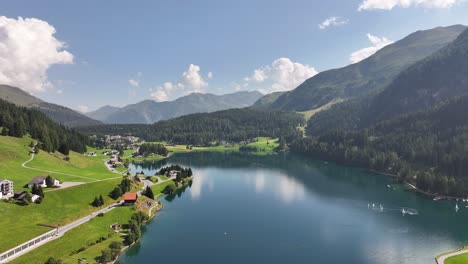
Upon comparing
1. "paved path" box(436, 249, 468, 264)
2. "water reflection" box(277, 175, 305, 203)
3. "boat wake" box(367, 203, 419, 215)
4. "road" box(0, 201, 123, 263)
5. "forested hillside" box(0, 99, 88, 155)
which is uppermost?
"forested hillside" box(0, 99, 88, 155)

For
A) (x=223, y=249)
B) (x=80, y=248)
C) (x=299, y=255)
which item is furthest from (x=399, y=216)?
(x=80, y=248)

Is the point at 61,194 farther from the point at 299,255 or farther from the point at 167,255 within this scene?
the point at 299,255

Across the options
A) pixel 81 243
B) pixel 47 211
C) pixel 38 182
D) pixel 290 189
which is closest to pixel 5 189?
pixel 38 182

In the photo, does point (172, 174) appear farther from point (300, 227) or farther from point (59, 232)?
point (59, 232)

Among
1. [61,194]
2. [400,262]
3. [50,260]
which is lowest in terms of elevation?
[400,262]

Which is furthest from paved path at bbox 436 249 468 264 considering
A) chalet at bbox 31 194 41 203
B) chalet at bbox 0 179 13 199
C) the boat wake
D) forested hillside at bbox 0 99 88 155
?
forested hillside at bbox 0 99 88 155

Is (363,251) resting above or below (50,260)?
below

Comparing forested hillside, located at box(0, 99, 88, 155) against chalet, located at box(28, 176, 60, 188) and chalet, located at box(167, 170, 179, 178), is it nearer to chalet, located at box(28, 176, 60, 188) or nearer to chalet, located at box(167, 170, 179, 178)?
chalet, located at box(167, 170, 179, 178)
